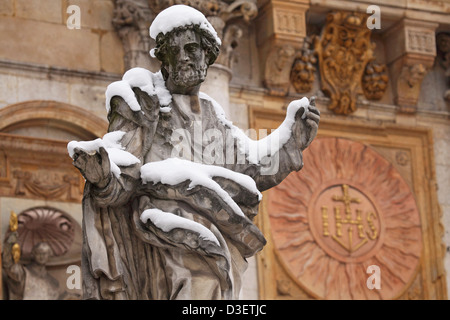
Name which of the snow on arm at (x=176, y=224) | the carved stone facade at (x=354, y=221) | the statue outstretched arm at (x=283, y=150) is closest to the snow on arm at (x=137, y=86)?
the statue outstretched arm at (x=283, y=150)

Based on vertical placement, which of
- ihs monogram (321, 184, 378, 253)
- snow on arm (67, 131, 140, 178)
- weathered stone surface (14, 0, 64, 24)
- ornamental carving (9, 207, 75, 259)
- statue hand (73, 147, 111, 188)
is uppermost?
weathered stone surface (14, 0, 64, 24)

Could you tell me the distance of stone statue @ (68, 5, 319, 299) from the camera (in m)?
6.09

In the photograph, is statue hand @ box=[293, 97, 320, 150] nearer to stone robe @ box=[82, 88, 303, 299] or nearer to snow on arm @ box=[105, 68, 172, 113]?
stone robe @ box=[82, 88, 303, 299]

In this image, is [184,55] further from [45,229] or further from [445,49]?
[445,49]

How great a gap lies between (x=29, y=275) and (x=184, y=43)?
4291 mm

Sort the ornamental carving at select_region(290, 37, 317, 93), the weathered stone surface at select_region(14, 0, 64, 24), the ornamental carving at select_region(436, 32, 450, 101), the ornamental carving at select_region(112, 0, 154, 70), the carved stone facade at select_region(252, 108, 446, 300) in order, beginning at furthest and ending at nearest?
the ornamental carving at select_region(436, 32, 450, 101)
the ornamental carving at select_region(290, 37, 317, 93)
the carved stone facade at select_region(252, 108, 446, 300)
the ornamental carving at select_region(112, 0, 154, 70)
the weathered stone surface at select_region(14, 0, 64, 24)

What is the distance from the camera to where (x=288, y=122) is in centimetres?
654

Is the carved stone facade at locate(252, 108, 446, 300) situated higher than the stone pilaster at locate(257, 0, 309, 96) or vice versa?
the stone pilaster at locate(257, 0, 309, 96)

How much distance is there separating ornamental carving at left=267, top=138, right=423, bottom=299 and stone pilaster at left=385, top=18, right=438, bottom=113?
0.57m

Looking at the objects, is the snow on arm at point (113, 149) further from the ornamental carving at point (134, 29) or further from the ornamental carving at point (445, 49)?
the ornamental carving at point (445, 49)

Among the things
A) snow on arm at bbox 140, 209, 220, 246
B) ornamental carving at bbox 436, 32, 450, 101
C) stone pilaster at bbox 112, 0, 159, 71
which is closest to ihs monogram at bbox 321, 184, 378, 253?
ornamental carving at bbox 436, 32, 450, 101
